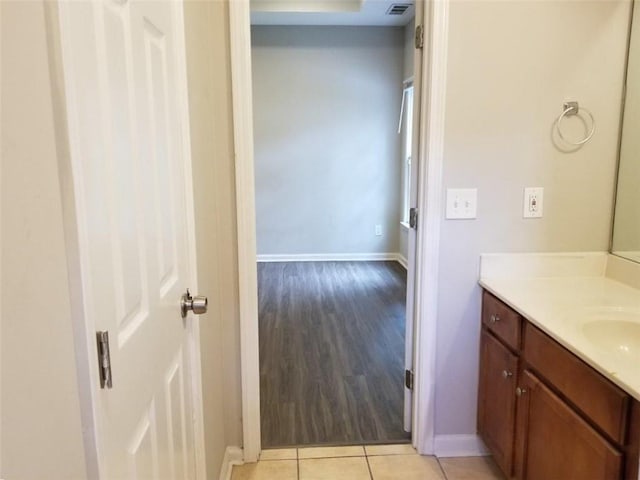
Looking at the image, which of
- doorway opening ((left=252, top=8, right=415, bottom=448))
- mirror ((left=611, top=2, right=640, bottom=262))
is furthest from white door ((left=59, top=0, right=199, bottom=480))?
doorway opening ((left=252, top=8, right=415, bottom=448))

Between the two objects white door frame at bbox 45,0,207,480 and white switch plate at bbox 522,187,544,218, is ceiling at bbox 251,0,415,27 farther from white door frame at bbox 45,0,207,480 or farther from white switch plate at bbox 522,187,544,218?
white door frame at bbox 45,0,207,480

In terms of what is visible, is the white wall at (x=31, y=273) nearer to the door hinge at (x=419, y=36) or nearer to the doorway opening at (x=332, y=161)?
the door hinge at (x=419, y=36)

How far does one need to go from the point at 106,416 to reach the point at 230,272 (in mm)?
1299

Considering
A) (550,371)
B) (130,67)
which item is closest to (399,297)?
(550,371)

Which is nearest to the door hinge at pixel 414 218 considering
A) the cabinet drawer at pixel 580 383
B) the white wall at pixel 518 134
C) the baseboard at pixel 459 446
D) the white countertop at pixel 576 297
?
the white wall at pixel 518 134

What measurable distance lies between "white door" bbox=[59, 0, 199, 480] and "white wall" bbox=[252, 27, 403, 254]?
4.48m

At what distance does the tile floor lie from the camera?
2.12 metres

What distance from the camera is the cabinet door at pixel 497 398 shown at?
1882 mm

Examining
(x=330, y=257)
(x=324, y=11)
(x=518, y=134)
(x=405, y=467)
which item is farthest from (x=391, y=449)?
(x=324, y=11)

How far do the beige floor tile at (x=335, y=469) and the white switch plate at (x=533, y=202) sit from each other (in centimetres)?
131

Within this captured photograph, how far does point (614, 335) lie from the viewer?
5.36ft

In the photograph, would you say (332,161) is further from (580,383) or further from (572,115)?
(580,383)

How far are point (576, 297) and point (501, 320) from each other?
0.93 ft

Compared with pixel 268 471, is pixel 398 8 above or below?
A: above
